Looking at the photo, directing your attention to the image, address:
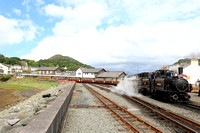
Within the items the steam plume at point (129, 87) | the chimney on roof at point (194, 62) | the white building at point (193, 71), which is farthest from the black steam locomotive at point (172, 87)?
the chimney on roof at point (194, 62)

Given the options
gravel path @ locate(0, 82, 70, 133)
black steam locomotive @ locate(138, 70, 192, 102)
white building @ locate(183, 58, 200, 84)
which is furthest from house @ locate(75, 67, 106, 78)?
gravel path @ locate(0, 82, 70, 133)

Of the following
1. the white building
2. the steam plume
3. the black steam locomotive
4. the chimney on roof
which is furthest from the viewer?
the chimney on roof

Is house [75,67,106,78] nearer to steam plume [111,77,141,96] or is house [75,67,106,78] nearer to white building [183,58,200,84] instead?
steam plume [111,77,141,96]

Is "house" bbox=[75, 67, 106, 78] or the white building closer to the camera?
the white building

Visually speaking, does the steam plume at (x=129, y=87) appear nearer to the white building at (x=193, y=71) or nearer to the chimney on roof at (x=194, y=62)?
the white building at (x=193, y=71)

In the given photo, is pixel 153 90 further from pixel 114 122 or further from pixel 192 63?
pixel 192 63

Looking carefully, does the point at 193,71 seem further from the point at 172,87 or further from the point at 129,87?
the point at 172,87

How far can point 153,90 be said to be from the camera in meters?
15.4

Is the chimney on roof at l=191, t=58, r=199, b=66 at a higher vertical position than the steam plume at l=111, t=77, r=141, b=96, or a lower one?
higher

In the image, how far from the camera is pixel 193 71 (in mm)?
29250

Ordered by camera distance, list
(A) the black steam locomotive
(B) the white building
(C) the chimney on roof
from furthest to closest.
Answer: (C) the chimney on roof, (B) the white building, (A) the black steam locomotive

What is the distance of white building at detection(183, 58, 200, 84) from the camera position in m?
29.1

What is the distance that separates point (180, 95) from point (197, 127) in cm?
678

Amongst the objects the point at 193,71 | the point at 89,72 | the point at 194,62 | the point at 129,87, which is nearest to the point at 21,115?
the point at 129,87
